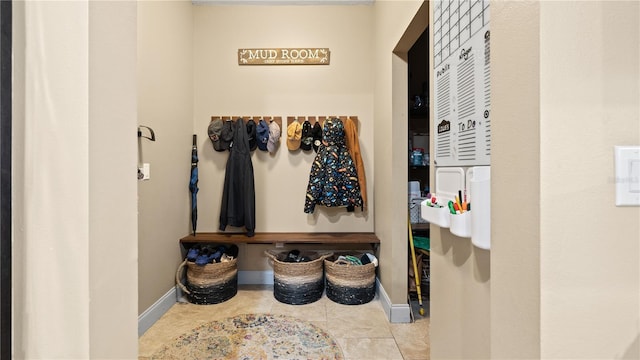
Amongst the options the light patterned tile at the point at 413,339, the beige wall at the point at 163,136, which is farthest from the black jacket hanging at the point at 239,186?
the light patterned tile at the point at 413,339

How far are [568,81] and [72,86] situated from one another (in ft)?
3.40

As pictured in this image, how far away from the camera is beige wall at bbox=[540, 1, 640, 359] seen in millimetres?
569

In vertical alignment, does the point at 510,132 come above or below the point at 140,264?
above

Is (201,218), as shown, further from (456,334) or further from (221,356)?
(456,334)

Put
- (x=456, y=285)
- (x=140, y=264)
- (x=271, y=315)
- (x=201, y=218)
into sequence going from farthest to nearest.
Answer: (x=201, y=218), (x=271, y=315), (x=140, y=264), (x=456, y=285)

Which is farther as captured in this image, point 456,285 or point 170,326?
point 170,326

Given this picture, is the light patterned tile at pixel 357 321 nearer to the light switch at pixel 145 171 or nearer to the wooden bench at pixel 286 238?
the wooden bench at pixel 286 238

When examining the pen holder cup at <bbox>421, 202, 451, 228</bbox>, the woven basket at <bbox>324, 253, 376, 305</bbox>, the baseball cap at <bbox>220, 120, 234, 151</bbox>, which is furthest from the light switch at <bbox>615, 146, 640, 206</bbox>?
the baseball cap at <bbox>220, 120, 234, 151</bbox>

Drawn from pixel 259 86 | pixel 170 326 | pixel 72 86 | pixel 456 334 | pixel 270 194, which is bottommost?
pixel 170 326

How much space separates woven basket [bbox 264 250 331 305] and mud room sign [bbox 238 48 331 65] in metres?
1.98

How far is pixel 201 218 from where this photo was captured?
2893 millimetres

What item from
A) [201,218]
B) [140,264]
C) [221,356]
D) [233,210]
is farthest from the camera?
[201,218]


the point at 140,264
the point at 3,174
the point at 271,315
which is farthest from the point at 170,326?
the point at 3,174

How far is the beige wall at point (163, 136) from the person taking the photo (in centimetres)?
209
